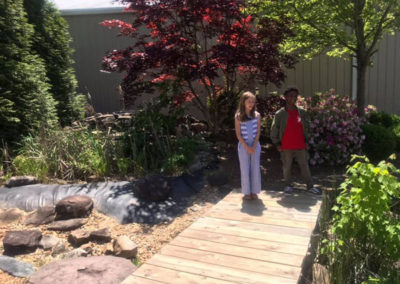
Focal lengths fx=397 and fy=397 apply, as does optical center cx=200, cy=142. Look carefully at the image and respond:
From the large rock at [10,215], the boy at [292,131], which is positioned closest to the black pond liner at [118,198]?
the large rock at [10,215]

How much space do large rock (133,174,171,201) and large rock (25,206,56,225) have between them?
987mm

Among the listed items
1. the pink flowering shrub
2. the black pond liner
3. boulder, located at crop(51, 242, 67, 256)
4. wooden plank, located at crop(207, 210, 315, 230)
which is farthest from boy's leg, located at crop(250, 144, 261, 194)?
boulder, located at crop(51, 242, 67, 256)

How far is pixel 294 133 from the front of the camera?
4.80 metres

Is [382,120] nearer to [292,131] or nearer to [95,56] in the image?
[292,131]

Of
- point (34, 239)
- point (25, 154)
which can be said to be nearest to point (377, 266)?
point (34, 239)

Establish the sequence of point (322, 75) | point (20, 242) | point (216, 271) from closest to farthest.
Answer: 1. point (216, 271)
2. point (20, 242)
3. point (322, 75)

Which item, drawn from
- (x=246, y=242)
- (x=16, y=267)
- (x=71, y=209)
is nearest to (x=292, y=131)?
(x=246, y=242)

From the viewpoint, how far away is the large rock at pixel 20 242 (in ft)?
12.5

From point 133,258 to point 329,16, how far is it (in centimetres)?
468

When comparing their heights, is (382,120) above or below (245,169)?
above

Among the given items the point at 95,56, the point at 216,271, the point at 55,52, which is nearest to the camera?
the point at 216,271

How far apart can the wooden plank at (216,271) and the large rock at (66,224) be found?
A: 1635mm

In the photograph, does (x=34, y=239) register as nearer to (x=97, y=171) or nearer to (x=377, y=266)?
(x=97, y=171)

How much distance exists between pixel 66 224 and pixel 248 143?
218 centimetres
